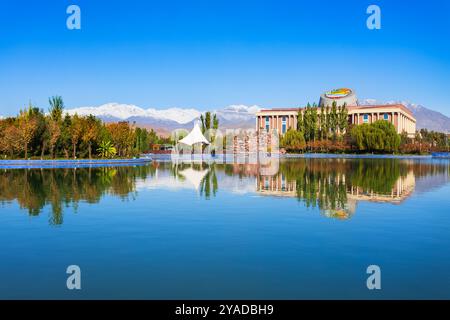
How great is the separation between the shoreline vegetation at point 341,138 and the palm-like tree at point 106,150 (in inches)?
1117

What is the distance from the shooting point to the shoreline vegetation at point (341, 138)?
166 ft

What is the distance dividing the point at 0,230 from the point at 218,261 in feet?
14.1

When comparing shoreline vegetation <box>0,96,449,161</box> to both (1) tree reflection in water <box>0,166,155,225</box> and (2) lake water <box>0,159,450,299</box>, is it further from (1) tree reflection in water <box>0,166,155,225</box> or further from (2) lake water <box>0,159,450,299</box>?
(2) lake water <box>0,159,450,299</box>

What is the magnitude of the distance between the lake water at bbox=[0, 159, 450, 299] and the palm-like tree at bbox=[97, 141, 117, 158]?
77.8 feet

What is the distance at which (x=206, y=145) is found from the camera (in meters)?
55.2

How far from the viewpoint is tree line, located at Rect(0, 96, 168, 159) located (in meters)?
Result: 30.5

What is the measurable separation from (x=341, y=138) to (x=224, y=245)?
52.5m
